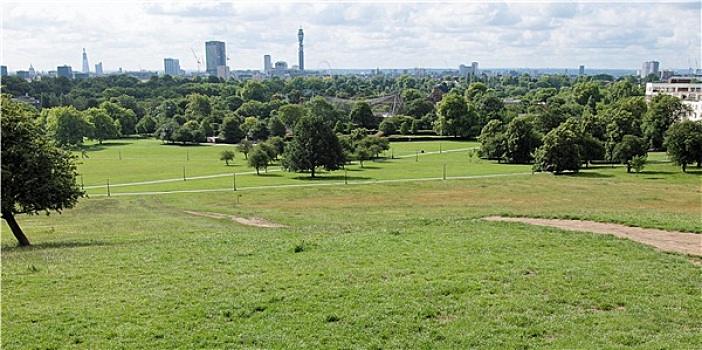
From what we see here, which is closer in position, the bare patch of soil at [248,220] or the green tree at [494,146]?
the bare patch of soil at [248,220]

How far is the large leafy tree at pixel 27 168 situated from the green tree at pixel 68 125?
9411 cm

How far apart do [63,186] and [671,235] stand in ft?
82.0

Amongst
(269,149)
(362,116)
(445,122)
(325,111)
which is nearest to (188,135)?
(325,111)

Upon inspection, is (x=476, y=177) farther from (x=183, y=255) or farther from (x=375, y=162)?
(x=183, y=255)

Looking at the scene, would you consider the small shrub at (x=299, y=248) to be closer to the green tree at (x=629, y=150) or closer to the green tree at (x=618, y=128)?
the green tree at (x=629, y=150)

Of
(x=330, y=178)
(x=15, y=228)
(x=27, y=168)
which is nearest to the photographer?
(x=27, y=168)

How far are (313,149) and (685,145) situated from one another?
4011cm

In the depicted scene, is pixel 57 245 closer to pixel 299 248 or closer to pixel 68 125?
pixel 299 248

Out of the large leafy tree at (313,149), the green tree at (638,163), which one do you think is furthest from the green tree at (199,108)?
the green tree at (638,163)

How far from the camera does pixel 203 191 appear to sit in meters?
51.8

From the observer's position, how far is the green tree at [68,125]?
108m

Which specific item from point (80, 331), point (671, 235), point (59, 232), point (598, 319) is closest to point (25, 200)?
point (59, 232)

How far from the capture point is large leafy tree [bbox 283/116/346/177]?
6362 centimetres

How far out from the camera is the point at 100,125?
116 metres
